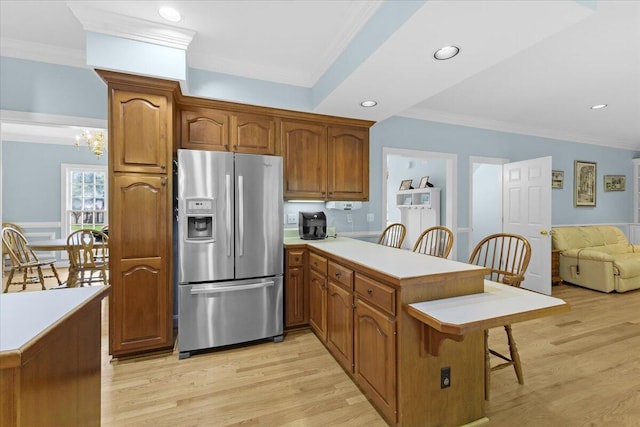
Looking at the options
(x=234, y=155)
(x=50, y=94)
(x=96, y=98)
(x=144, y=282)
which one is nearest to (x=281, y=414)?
(x=144, y=282)

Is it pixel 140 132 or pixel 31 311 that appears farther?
pixel 140 132

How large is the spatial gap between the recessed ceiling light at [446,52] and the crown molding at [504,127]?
1873mm

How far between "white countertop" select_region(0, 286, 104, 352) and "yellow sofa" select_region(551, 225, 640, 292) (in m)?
5.95

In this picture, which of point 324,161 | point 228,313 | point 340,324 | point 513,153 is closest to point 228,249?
point 228,313

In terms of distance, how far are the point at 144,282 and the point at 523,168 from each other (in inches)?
203

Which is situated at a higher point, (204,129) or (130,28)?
(130,28)

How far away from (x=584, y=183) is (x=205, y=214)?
6771 mm

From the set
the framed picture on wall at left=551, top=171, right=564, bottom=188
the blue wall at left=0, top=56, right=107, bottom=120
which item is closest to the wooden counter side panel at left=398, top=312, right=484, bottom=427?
the blue wall at left=0, top=56, right=107, bottom=120

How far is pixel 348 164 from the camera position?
3.45 m

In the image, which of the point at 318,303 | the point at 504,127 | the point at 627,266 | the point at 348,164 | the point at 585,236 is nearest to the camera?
the point at 318,303

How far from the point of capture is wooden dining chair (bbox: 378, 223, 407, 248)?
3.21 m

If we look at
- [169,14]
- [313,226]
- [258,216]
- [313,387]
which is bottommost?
[313,387]

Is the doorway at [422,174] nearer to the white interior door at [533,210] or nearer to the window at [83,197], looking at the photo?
the white interior door at [533,210]

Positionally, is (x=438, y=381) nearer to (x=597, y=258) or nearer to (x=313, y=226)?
(x=313, y=226)
